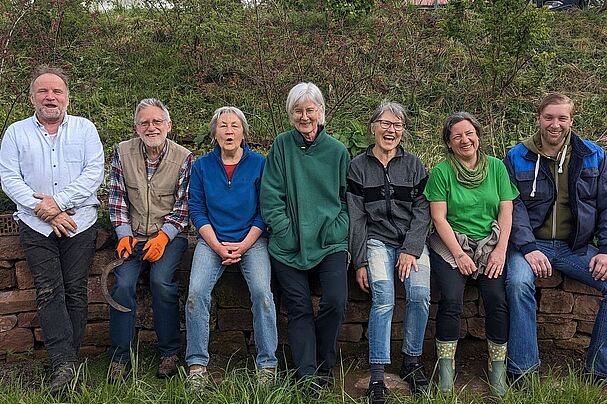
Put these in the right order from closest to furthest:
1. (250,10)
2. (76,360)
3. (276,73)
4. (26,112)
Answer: (76,360) < (26,112) < (276,73) < (250,10)

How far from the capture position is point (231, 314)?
3.93 meters

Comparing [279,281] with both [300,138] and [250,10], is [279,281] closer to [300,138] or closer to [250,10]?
[300,138]

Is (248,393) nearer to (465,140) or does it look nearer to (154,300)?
(154,300)

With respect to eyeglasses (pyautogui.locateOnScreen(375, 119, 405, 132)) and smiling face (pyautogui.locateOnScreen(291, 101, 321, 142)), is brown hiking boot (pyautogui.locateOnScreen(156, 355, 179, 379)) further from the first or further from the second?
eyeglasses (pyautogui.locateOnScreen(375, 119, 405, 132))

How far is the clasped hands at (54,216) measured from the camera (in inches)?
138

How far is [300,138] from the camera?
12.1 feet

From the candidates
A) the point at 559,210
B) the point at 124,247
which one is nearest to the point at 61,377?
the point at 124,247

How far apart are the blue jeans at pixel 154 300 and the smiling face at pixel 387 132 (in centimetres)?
136

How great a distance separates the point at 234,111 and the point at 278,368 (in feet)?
5.17

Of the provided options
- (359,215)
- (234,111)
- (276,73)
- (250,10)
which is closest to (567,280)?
(359,215)

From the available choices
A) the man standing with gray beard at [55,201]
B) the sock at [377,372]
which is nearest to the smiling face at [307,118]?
the man standing with gray beard at [55,201]

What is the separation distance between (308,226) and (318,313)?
0.49 meters

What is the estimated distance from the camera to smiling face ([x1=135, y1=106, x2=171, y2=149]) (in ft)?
12.2

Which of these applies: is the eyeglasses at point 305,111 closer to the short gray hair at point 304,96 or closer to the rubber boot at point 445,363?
the short gray hair at point 304,96
